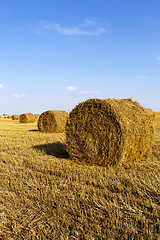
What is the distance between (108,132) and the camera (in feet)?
18.8

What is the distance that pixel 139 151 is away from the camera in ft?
20.4

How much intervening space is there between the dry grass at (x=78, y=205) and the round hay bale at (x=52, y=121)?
9534mm

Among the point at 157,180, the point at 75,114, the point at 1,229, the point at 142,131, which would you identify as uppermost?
the point at 75,114

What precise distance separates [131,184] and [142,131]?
254 centimetres

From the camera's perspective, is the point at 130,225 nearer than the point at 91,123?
Yes

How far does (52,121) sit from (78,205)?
11711 millimetres

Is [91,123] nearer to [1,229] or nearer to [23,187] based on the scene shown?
[23,187]

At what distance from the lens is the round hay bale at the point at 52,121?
14555 mm

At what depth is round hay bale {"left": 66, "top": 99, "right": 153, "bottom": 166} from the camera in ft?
18.2

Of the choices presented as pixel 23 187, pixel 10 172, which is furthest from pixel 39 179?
pixel 10 172

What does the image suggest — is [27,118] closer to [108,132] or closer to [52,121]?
[52,121]

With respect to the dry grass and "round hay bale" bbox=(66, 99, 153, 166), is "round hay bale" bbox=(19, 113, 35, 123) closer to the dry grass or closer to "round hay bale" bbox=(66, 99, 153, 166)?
"round hay bale" bbox=(66, 99, 153, 166)

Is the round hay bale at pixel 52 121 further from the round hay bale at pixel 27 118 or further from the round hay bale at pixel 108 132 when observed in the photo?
the round hay bale at pixel 27 118

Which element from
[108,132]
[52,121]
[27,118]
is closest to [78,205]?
[108,132]
